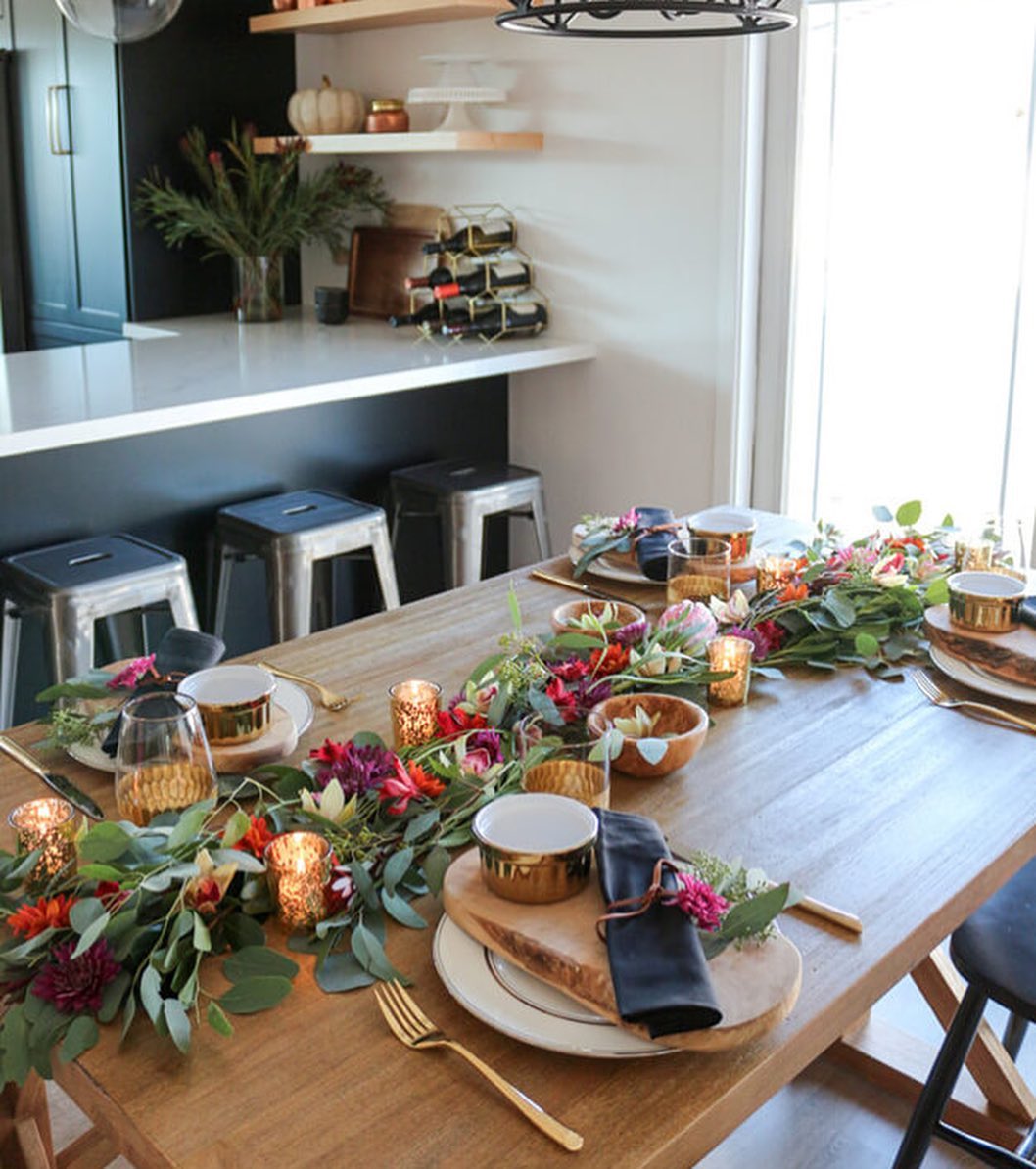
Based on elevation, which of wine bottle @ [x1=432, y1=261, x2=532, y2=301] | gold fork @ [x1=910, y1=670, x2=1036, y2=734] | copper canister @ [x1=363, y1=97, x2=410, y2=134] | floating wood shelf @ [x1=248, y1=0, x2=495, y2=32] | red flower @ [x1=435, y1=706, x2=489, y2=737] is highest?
floating wood shelf @ [x1=248, y1=0, x2=495, y2=32]

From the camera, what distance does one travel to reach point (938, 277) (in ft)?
10.7

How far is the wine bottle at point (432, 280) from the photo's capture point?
12.5 feet

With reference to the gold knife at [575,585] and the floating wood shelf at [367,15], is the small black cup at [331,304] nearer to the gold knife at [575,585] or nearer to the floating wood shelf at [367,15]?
the floating wood shelf at [367,15]

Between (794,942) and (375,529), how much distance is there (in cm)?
225

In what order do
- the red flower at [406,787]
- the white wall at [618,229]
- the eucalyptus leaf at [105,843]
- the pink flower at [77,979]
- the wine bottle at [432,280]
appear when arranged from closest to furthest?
the pink flower at [77,979] < the eucalyptus leaf at [105,843] < the red flower at [406,787] < the white wall at [618,229] < the wine bottle at [432,280]

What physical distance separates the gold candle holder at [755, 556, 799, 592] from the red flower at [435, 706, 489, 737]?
2.11 ft

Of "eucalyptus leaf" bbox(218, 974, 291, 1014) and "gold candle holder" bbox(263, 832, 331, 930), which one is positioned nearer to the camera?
"eucalyptus leaf" bbox(218, 974, 291, 1014)

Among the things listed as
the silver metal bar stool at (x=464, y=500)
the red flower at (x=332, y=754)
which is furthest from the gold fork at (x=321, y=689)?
the silver metal bar stool at (x=464, y=500)

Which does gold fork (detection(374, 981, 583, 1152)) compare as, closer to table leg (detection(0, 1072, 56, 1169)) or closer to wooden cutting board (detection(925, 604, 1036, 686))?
table leg (detection(0, 1072, 56, 1169))

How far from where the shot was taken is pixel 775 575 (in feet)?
6.62

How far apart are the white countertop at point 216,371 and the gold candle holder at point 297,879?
1.78 m

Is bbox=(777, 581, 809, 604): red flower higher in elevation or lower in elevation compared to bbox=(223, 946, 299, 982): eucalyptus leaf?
higher

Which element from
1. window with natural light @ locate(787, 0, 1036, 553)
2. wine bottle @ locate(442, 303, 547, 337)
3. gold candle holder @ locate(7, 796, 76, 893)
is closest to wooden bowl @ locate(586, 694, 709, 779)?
gold candle holder @ locate(7, 796, 76, 893)

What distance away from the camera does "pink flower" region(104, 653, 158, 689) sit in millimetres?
1611
